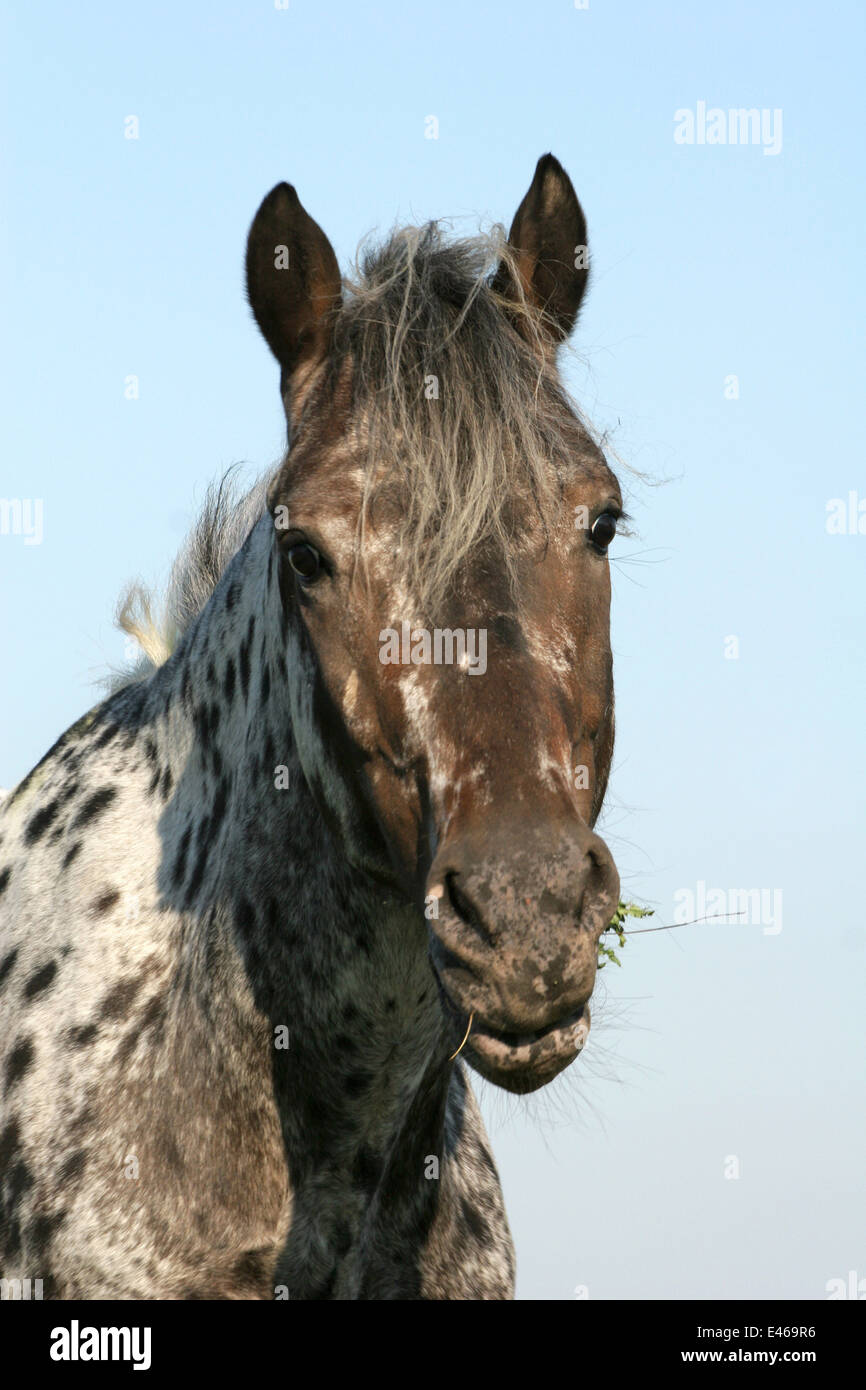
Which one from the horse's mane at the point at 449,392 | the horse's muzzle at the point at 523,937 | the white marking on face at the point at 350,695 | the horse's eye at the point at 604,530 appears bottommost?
the horse's muzzle at the point at 523,937

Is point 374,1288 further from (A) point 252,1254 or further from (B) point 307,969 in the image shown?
(B) point 307,969

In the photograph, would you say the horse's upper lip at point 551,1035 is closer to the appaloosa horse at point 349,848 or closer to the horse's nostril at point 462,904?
the appaloosa horse at point 349,848

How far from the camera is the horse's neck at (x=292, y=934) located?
4.41 m

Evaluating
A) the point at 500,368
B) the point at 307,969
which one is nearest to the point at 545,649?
the point at 500,368

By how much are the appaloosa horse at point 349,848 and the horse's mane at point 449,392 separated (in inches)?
0.4

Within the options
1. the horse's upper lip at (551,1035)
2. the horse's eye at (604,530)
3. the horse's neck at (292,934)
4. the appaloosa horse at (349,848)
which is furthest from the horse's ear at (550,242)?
the horse's upper lip at (551,1035)

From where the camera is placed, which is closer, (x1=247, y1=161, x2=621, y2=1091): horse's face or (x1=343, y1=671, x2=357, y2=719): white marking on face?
(x1=247, y1=161, x2=621, y2=1091): horse's face

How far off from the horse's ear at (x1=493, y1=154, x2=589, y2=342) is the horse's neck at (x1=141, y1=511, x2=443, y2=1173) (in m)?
1.15

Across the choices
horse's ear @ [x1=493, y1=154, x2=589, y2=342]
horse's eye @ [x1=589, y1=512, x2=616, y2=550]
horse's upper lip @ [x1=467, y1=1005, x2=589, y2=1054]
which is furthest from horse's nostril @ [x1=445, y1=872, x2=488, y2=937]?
horse's ear @ [x1=493, y1=154, x2=589, y2=342]

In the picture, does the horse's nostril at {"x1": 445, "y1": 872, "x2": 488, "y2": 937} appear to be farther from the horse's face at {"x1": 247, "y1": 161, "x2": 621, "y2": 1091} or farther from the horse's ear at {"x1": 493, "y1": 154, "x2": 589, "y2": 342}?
the horse's ear at {"x1": 493, "y1": 154, "x2": 589, "y2": 342}

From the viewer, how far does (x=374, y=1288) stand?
15.0 ft

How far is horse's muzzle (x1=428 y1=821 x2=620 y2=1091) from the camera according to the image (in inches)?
132

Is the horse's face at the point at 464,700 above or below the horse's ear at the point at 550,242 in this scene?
below

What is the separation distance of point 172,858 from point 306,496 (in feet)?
4.90
